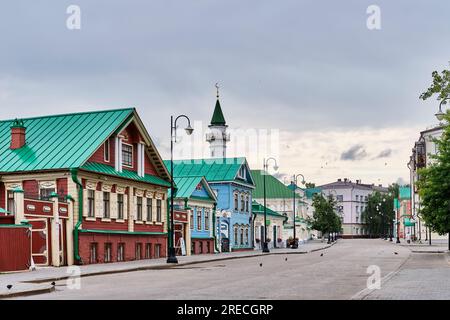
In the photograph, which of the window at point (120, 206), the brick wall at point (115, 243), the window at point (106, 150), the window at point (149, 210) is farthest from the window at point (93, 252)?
the window at point (149, 210)

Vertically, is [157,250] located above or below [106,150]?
below

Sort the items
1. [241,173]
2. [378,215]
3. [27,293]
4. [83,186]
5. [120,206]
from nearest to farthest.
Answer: [27,293] → [83,186] → [120,206] → [241,173] → [378,215]

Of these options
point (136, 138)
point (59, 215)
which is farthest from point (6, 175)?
point (136, 138)

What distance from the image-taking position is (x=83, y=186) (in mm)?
39938

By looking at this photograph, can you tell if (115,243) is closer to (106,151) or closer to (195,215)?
(106,151)

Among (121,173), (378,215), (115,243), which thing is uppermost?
(121,173)

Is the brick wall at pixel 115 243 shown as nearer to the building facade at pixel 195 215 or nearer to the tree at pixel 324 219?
the building facade at pixel 195 215

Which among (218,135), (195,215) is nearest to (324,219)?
(218,135)

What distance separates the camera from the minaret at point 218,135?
9381cm

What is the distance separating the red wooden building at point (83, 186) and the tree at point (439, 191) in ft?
56.4

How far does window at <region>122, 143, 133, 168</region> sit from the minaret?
47.0m

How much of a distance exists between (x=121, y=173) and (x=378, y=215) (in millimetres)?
152742

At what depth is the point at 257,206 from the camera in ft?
268
